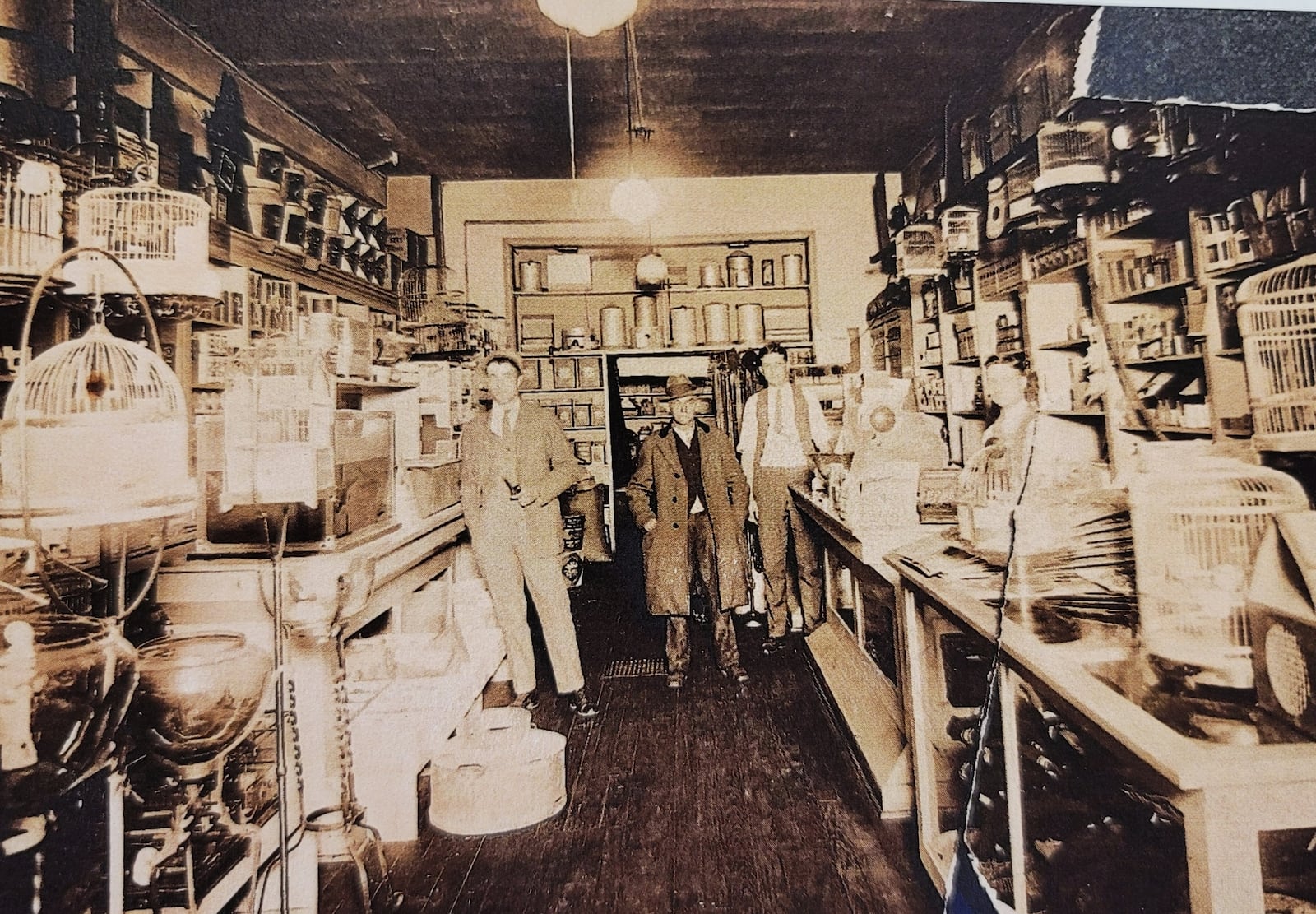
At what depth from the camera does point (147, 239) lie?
4.46ft

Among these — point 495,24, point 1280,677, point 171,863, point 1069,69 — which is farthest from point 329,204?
point 1280,677

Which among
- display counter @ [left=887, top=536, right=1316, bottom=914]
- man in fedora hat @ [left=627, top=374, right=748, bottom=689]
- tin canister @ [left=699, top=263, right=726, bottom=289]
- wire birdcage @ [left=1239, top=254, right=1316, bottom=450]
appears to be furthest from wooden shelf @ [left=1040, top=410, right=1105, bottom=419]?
man in fedora hat @ [left=627, top=374, right=748, bottom=689]

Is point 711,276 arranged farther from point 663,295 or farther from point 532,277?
point 532,277

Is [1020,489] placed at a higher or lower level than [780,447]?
lower

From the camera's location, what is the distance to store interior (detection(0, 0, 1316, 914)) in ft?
3.98

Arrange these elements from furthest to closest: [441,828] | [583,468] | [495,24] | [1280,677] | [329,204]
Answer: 1. [583,468]
2. [329,204]
3. [441,828]
4. [495,24]
5. [1280,677]

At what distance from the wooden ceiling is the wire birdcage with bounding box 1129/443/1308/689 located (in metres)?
1.18

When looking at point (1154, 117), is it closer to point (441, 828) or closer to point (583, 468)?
point (583, 468)

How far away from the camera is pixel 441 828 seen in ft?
5.83

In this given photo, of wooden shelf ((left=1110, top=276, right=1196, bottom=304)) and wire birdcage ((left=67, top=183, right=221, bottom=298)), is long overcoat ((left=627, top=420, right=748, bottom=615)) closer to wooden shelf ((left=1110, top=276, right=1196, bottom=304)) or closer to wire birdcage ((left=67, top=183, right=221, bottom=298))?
wooden shelf ((left=1110, top=276, right=1196, bottom=304))

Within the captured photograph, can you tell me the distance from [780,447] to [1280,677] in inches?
75.0

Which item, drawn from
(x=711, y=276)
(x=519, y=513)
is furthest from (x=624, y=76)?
(x=519, y=513)

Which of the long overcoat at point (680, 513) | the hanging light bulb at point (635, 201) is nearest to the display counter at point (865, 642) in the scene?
the long overcoat at point (680, 513)

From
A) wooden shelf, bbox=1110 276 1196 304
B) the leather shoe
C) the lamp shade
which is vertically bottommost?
the leather shoe
